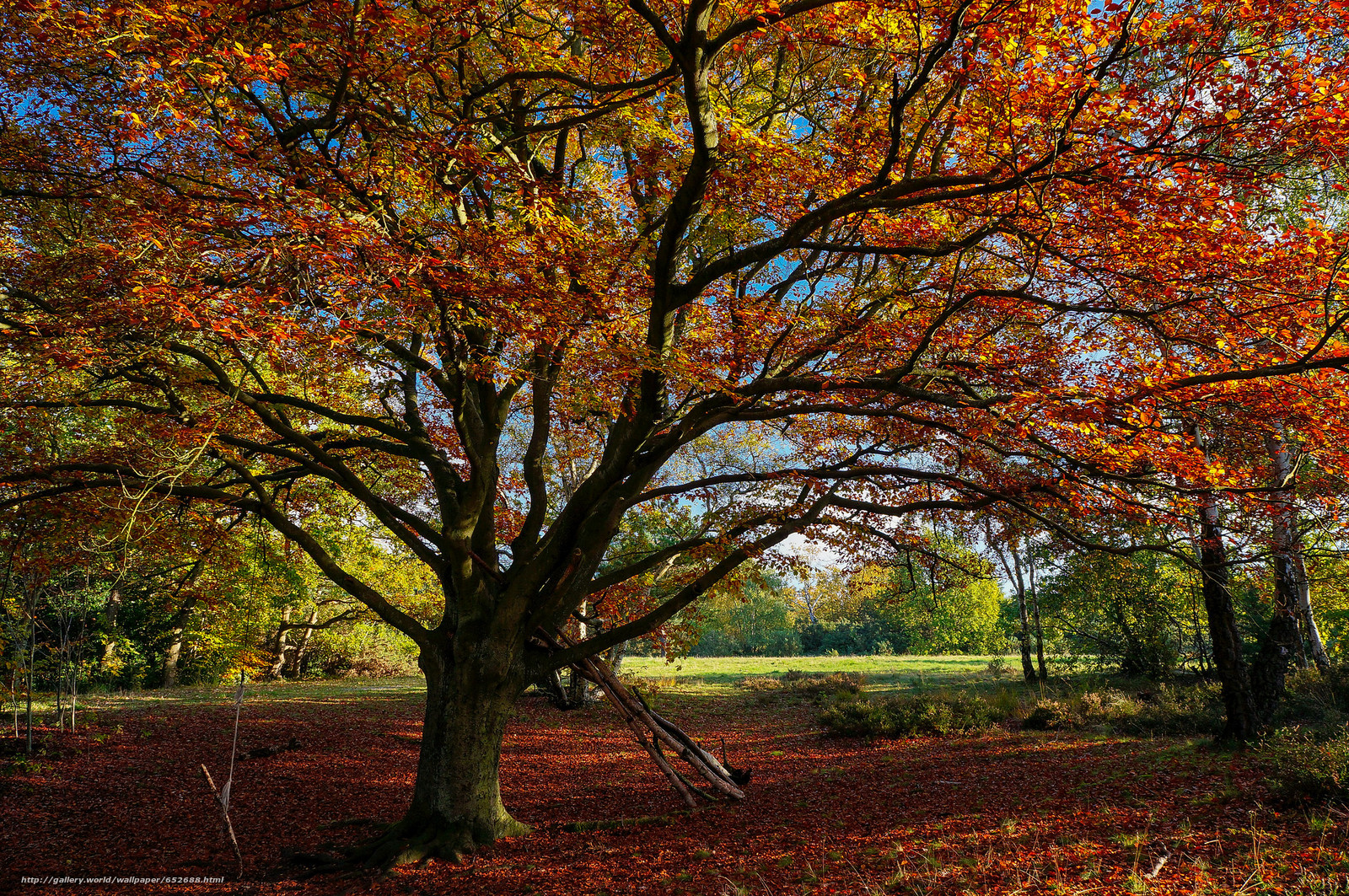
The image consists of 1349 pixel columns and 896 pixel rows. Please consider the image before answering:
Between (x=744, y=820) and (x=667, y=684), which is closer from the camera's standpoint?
(x=744, y=820)

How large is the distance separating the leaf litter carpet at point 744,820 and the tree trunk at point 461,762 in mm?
328

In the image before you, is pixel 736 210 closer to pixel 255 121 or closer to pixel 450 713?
pixel 255 121

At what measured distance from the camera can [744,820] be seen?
773cm

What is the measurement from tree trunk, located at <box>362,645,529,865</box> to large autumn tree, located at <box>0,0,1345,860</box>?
0.11 feet

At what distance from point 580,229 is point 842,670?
28.3 m

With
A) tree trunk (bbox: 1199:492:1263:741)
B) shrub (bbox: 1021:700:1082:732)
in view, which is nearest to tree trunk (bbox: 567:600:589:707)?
shrub (bbox: 1021:700:1082:732)

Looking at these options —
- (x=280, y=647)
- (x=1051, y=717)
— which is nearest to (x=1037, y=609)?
(x=1051, y=717)

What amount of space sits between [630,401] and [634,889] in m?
4.76

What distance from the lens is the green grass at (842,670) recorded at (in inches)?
990

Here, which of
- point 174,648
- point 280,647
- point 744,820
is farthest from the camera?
point 280,647

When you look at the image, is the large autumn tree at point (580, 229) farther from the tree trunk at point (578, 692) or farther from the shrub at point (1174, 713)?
the tree trunk at point (578, 692)

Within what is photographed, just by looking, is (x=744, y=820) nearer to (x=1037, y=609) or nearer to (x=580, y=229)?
(x=580, y=229)

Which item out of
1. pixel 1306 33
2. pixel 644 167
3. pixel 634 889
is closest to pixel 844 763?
pixel 634 889

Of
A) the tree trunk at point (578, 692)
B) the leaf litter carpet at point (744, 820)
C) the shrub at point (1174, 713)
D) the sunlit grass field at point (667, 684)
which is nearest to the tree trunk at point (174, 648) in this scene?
the sunlit grass field at point (667, 684)
